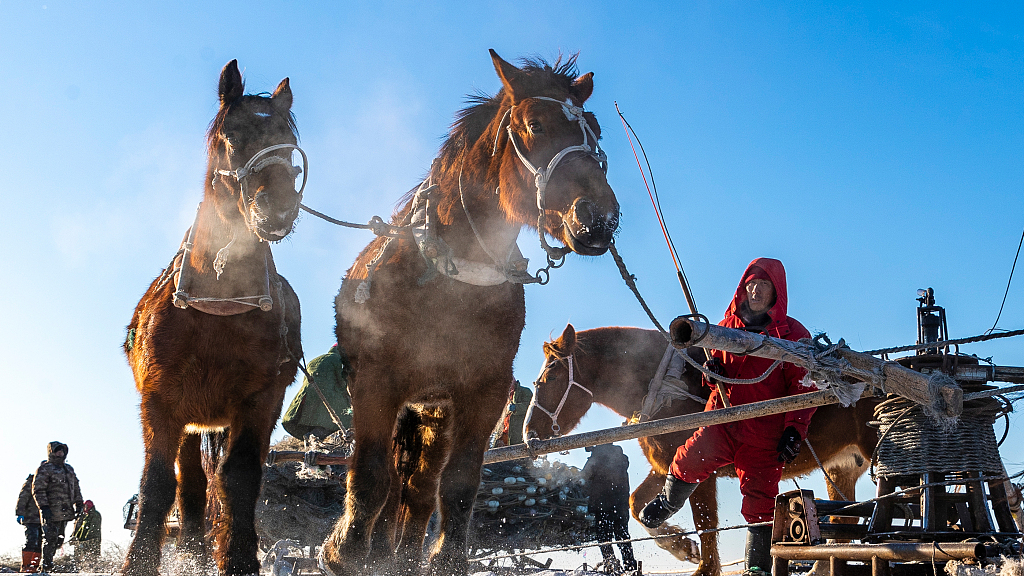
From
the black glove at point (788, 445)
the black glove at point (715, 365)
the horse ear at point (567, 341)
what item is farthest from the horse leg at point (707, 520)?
the horse ear at point (567, 341)

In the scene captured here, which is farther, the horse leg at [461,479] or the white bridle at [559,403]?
the white bridle at [559,403]

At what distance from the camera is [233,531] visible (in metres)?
4.04

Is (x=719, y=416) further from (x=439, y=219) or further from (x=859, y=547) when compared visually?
(x=439, y=219)

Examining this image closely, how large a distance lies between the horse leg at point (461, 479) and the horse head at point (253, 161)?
1332 millimetres

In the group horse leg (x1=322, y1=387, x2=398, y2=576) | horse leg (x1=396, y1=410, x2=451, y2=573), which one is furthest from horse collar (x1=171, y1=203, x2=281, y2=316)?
horse leg (x1=396, y1=410, x2=451, y2=573)

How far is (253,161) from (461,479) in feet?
6.50

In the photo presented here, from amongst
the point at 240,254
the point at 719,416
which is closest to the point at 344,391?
the point at 240,254

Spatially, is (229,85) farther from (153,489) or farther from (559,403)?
(559,403)

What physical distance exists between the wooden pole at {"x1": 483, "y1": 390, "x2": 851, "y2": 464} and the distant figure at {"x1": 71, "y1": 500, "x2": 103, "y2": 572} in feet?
23.4

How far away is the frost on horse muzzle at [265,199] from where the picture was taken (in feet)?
12.9

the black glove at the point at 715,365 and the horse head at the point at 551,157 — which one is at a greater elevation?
the horse head at the point at 551,157

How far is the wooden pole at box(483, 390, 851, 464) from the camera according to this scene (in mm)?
3551

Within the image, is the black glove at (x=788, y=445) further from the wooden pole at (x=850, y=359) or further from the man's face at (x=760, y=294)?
the wooden pole at (x=850, y=359)

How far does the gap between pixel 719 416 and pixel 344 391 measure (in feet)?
16.5
